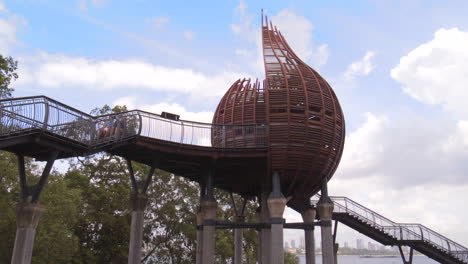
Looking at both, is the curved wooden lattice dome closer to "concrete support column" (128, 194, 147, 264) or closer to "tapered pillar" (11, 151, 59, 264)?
"concrete support column" (128, 194, 147, 264)

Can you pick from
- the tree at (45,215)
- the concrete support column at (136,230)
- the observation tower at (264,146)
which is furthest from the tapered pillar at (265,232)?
the tree at (45,215)

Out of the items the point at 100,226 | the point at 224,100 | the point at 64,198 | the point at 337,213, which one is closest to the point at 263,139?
the point at 224,100

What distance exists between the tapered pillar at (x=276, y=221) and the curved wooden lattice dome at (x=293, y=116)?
104cm

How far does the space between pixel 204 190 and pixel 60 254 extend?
12309 mm

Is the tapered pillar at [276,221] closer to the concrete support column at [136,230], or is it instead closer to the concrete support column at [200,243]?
the concrete support column at [200,243]

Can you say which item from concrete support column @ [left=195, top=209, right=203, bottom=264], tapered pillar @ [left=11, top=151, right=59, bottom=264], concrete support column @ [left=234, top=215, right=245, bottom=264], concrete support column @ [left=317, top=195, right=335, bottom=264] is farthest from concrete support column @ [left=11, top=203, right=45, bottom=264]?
concrete support column @ [left=234, top=215, right=245, bottom=264]

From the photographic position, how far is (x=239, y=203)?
4762 centimetres

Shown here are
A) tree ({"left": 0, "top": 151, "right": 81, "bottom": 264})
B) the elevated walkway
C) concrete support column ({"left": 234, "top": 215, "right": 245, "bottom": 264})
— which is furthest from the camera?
concrete support column ({"left": 234, "top": 215, "right": 245, "bottom": 264})

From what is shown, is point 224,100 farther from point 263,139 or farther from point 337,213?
point 337,213

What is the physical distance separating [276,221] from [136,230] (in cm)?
729

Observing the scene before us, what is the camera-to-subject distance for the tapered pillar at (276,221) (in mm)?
22375

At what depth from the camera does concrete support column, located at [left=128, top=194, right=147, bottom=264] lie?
22.9m

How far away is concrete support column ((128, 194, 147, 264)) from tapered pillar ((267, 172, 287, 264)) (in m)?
6.80

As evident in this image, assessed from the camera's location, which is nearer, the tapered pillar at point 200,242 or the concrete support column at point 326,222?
the concrete support column at point 326,222
